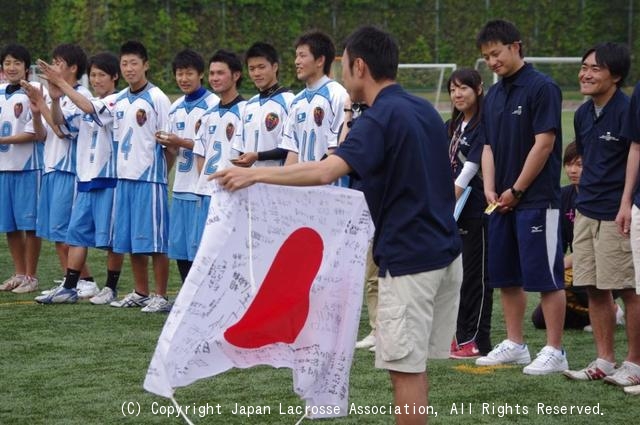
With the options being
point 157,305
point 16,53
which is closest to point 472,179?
point 157,305

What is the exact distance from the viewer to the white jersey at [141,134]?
344 inches

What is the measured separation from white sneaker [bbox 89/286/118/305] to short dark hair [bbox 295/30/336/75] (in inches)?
99.9

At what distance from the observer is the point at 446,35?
105ft

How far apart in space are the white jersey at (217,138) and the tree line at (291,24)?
67.3ft

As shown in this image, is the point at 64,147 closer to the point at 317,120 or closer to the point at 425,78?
the point at 317,120

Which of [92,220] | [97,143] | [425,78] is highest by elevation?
[97,143]

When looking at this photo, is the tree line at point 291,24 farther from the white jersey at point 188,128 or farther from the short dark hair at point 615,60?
the short dark hair at point 615,60

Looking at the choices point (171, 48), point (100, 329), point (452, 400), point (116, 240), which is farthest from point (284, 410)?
point (171, 48)

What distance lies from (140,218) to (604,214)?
3631 mm

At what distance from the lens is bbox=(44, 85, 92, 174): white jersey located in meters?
9.17

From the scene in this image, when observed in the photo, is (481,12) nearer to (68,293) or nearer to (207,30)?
(207,30)

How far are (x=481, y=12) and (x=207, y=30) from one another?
23.6 ft

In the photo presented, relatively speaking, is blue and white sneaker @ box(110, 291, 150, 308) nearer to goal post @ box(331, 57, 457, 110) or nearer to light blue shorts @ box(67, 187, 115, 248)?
light blue shorts @ box(67, 187, 115, 248)

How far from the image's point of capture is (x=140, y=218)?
8773 mm
